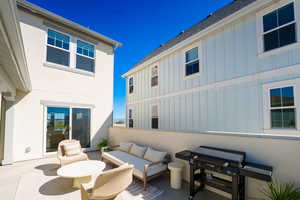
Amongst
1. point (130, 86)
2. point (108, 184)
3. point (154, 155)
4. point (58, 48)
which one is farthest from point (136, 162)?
point (130, 86)

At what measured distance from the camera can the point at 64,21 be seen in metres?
6.71

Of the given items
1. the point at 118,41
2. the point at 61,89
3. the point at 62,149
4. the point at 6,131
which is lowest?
the point at 62,149

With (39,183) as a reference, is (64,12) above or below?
above

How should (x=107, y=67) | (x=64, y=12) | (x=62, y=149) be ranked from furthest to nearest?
(x=107, y=67) < (x=64, y=12) < (x=62, y=149)

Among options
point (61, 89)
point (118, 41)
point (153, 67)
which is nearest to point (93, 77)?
point (61, 89)

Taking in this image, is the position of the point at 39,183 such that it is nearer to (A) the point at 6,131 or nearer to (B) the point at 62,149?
(B) the point at 62,149

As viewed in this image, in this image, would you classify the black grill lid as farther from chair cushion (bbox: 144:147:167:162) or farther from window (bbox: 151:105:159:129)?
window (bbox: 151:105:159:129)

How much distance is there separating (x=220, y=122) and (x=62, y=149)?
21.3ft

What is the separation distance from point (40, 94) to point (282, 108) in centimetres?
963

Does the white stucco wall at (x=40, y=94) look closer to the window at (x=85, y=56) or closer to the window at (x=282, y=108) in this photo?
the window at (x=85, y=56)

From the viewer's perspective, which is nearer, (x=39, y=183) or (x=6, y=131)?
(x=39, y=183)

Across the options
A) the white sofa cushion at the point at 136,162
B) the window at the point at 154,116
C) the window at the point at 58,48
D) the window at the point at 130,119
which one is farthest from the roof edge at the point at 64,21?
the white sofa cushion at the point at 136,162

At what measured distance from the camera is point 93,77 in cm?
798

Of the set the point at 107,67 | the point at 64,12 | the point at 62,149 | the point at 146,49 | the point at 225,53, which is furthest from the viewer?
the point at 146,49
